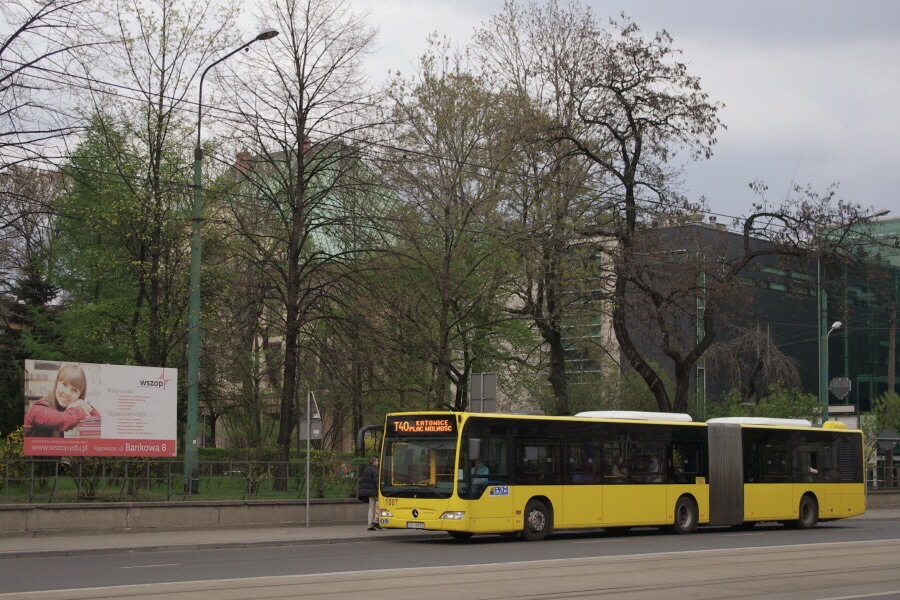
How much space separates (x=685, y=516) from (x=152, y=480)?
1278 cm

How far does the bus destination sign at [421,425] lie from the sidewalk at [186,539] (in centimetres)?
257

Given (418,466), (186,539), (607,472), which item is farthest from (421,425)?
(186,539)

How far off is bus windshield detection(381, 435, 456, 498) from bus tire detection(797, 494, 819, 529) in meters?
12.5

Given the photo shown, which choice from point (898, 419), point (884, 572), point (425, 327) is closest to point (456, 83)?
point (425, 327)

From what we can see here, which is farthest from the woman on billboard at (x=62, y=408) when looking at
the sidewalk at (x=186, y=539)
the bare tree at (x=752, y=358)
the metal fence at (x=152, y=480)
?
the bare tree at (x=752, y=358)

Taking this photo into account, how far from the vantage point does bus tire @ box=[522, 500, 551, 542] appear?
2372 cm

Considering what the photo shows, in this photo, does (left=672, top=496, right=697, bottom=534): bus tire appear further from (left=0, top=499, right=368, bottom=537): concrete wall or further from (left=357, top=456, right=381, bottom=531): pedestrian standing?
(left=0, top=499, right=368, bottom=537): concrete wall

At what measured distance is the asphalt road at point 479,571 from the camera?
1349cm

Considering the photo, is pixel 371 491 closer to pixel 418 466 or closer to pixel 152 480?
pixel 418 466

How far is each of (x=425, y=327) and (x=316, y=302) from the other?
3.45 meters

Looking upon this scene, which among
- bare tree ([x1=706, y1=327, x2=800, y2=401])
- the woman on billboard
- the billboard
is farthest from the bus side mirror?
bare tree ([x1=706, y1=327, x2=800, y2=401])

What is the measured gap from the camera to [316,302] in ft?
99.8

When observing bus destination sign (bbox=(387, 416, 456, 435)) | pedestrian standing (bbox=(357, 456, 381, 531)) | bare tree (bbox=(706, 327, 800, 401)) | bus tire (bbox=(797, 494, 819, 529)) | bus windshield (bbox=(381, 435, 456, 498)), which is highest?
bare tree (bbox=(706, 327, 800, 401))

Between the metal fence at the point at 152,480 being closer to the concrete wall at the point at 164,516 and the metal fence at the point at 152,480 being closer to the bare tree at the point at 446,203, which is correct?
the concrete wall at the point at 164,516
